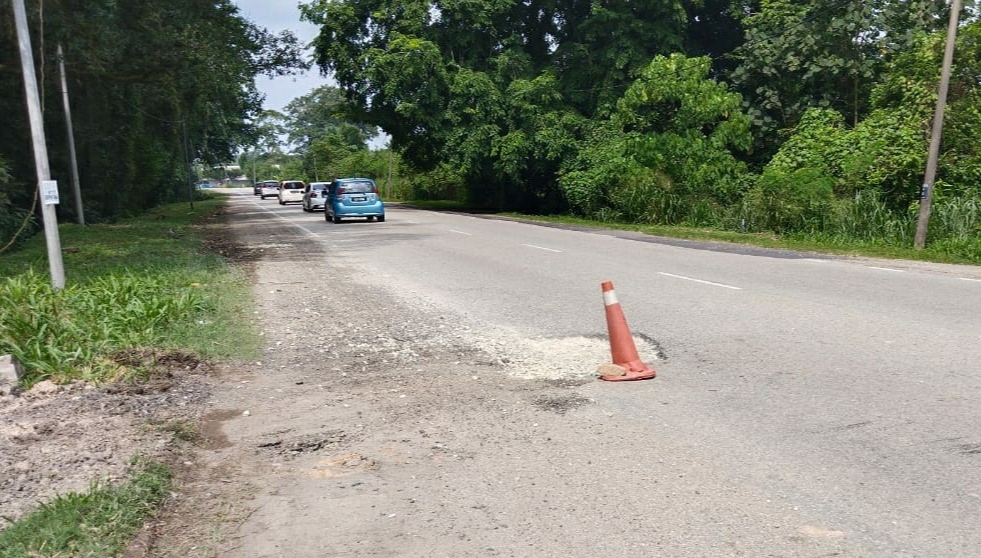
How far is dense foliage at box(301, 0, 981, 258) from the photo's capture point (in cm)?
2217

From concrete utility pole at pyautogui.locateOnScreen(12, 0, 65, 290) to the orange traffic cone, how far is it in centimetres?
702

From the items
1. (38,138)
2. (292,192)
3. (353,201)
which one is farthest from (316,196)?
(38,138)

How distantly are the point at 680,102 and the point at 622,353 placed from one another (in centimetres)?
2584

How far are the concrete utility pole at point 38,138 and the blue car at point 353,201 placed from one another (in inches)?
717

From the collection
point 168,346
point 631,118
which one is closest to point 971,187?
point 631,118

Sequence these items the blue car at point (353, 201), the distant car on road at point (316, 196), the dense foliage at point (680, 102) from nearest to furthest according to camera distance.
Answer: the dense foliage at point (680, 102) < the blue car at point (353, 201) < the distant car on road at point (316, 196)

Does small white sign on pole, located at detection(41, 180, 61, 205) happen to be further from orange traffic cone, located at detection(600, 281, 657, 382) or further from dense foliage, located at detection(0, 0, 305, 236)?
orange traffic cone, located at detection(600, 281, 657, 382)

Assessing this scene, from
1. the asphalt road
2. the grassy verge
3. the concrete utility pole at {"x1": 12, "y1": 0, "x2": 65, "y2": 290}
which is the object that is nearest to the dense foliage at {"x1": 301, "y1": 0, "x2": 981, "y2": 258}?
the asphalt road

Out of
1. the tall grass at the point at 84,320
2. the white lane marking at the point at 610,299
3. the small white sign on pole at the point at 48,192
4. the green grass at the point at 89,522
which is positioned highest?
the small white sign on pole at the point at 48,192

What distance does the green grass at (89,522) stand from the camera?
3.39m

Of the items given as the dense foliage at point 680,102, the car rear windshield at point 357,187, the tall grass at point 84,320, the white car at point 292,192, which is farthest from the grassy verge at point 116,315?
the white car at point 292,192

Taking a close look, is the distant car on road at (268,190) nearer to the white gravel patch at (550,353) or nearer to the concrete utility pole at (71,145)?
the concrete utility pole at (71,145)

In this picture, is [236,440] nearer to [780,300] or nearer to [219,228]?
[780,300]

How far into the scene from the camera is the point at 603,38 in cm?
3550
